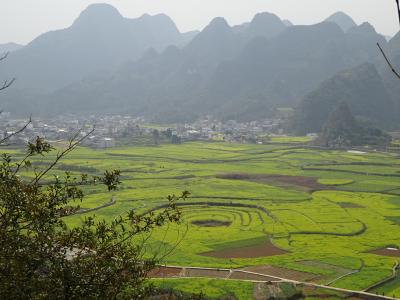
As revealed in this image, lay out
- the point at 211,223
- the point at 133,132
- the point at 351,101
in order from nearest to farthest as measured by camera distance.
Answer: the point at 211,223, the point at 133,132, the point at 351,101

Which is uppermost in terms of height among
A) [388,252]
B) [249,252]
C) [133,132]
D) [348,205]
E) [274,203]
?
[133,132]

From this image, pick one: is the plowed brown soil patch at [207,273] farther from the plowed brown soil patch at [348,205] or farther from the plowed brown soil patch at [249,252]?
the plowed brown soil patch at [348,205]

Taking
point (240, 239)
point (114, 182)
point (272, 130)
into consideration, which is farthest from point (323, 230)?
point (272, 130)

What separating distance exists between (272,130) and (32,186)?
137 meters

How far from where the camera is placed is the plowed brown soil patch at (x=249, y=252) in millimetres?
37562

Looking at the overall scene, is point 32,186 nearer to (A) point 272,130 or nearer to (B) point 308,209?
(B) point 308,209

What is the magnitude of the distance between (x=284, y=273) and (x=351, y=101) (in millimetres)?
122161

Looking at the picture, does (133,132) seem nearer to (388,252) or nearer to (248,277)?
(388,252)

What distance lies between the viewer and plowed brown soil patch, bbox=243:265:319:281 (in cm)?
3161

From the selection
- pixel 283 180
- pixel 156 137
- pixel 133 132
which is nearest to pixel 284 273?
pixel 283 180

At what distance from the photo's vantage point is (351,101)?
146 m

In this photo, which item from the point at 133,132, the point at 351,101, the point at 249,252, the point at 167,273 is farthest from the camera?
the point at 351,101

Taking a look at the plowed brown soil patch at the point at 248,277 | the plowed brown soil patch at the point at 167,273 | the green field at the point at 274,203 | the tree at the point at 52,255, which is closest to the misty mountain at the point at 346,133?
the green field at the point at 274,203

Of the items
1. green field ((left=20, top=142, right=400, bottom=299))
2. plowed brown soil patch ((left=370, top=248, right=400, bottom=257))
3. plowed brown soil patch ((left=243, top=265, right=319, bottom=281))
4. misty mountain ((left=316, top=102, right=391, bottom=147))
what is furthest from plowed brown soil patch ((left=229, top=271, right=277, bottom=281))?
misty mountain ((left=316, top=102, right=391, bottom=147))
